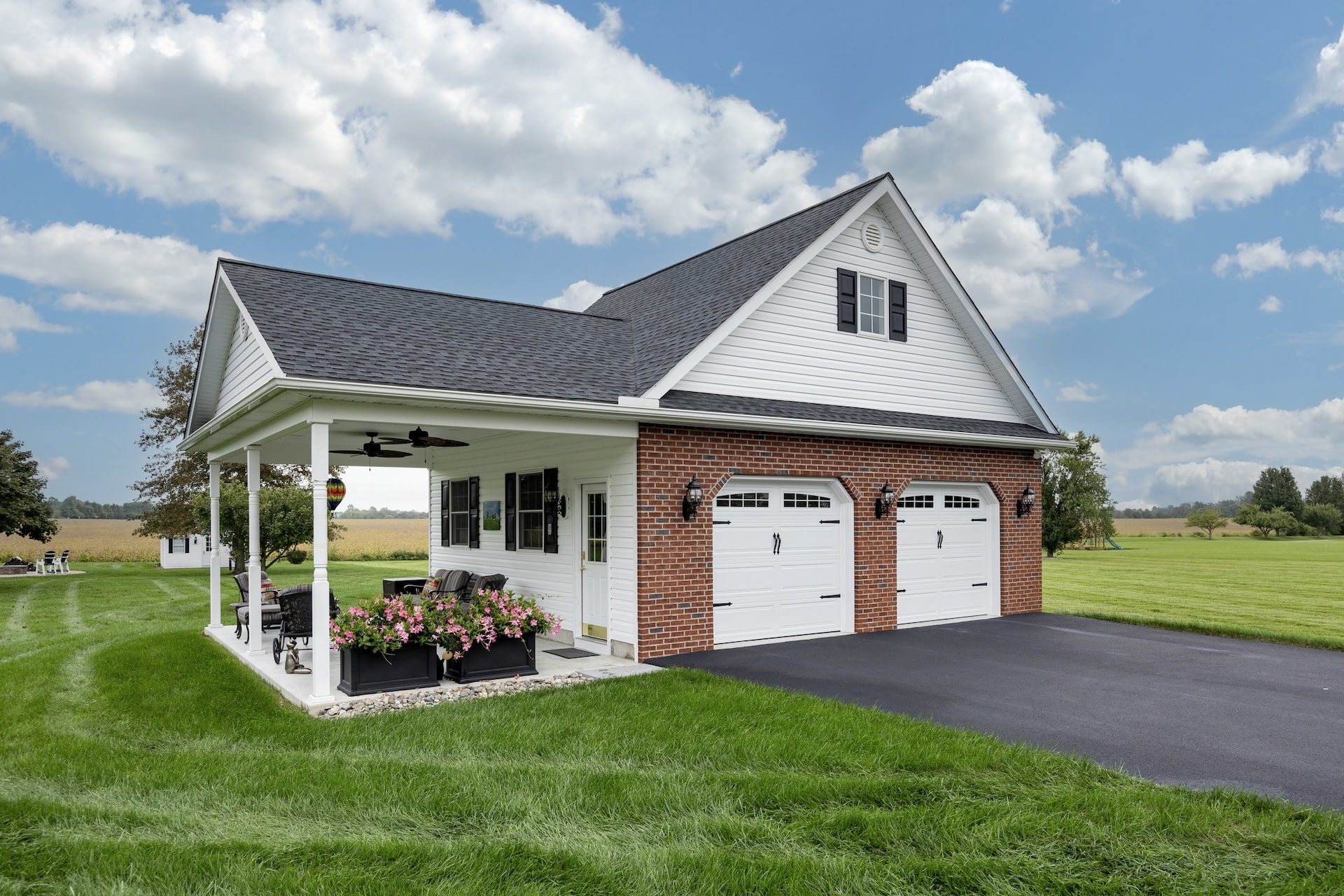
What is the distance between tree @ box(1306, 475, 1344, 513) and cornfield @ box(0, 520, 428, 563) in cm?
7698

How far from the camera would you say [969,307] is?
43.5 ft

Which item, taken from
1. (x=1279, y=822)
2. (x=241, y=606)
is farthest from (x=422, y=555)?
(x=1279, y=822)

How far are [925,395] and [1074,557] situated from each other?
29.8m

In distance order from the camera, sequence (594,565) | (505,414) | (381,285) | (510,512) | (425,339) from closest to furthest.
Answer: (505,414)
(425,339)
(594,565)
(381,285)
(510,512)

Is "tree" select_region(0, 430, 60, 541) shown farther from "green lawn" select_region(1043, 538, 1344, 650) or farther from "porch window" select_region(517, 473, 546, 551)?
"green lawn" select_region(1043, 538, 1344, 650)

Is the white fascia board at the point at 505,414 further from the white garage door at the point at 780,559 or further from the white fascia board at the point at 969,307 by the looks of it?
the white fascia board at the point at 969,307

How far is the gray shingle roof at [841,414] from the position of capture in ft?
34.5

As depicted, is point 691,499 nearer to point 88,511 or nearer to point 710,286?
point 710,286

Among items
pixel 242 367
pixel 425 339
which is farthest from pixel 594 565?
pixel 242 367

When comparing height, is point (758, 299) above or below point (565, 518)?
above

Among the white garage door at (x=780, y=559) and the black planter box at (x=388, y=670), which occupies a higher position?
the white garage door at (x=780, y=559)

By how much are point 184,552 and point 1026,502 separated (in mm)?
31186

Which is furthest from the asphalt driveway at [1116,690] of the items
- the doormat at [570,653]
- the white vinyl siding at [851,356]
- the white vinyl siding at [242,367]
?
the white vinyl siding at [242,367]

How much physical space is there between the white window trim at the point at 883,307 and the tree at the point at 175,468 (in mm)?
25880
